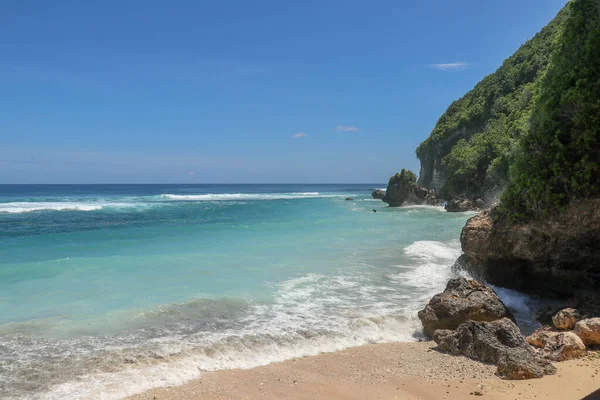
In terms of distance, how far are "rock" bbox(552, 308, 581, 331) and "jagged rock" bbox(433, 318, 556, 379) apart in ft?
4.23

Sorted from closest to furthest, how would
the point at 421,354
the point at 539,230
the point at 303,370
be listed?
the point at 303,370 → the point at 421,354 → the point at 539,230

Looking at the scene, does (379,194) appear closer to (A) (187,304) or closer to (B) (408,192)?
(B) (408,192)

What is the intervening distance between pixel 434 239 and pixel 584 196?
12.4 metres

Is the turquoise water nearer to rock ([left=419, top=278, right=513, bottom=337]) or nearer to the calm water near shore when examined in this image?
the calm water near shore

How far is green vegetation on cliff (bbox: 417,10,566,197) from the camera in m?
39.7

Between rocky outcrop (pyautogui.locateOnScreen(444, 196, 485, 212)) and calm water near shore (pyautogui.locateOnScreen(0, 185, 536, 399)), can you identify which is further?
rocky outcrop (pyautogui.locateOnScreen(444, 196, 485, 212))

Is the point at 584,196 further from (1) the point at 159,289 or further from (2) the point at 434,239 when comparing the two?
(2) the point at 434,239

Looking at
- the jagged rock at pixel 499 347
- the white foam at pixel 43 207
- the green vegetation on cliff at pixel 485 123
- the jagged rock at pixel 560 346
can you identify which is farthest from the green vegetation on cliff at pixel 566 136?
the white foam at pixel 43 207

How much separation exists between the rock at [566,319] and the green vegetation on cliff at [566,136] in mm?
2392

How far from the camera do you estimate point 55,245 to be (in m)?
20.2

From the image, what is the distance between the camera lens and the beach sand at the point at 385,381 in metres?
5.96

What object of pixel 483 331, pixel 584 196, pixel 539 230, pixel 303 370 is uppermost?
pixel 584 196

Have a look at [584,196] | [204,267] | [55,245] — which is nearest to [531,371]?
[584,196]

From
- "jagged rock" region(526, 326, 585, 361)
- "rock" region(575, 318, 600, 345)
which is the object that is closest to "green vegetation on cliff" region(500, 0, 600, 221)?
"rock" region(575, 318, 600, 345)
